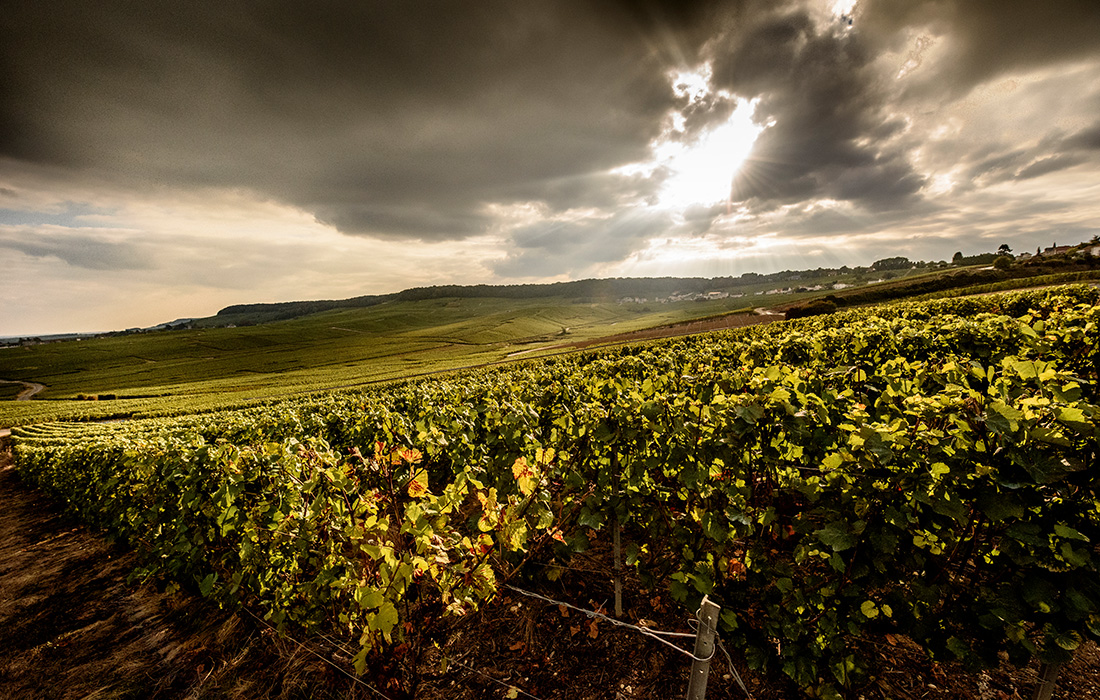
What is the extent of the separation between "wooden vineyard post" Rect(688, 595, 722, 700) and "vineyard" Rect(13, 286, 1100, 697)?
1.63 ft

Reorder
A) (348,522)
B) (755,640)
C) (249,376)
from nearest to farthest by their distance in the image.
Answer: (755,640) < (348,522) < (249,376)

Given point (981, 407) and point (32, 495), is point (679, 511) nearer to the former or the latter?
point (981, 407)

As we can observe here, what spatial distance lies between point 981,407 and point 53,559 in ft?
43.2

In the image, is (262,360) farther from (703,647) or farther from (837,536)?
(837,536)

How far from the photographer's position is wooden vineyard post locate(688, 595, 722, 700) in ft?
7.38

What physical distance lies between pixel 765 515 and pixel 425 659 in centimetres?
328

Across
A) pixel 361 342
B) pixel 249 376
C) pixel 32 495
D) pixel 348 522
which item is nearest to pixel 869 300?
pixel 348 522

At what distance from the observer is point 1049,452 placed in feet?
6.79

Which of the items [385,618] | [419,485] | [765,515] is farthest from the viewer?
[419,485]

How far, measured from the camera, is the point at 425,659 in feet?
11.6

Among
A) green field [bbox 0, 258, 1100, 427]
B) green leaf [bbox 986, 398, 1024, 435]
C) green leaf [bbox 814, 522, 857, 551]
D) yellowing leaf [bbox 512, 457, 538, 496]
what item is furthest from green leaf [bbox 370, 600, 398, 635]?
green field [bbox 0, 258, 1100, 427]

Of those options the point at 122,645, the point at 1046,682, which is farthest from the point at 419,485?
the point at 122,645

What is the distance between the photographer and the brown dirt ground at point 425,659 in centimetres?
292

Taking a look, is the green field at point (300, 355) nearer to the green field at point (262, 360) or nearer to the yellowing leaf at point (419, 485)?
the green field at point (262, 360)
